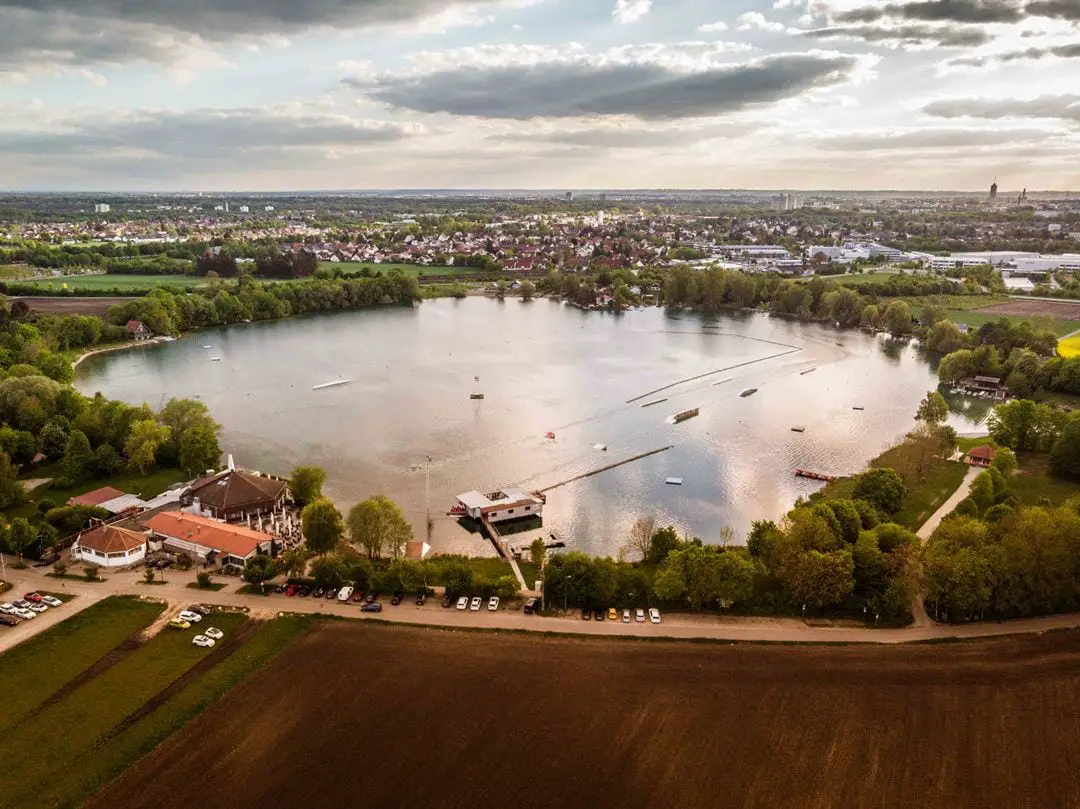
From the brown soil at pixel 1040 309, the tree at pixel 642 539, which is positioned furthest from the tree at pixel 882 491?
the brown soil at pixel 1040 309

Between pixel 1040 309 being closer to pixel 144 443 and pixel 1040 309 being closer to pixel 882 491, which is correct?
pixel 882 491

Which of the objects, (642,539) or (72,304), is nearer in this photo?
(642,539)

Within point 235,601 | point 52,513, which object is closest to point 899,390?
point 235,601

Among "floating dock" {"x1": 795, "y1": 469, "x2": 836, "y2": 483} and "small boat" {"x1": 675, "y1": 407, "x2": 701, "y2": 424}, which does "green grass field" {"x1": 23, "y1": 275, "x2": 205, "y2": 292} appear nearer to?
"small boat" {"x1": 675, "y1": 407, "x2": 701, "y2": 424}

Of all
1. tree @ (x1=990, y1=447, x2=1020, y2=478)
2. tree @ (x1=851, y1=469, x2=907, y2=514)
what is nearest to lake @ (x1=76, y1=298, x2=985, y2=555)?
tree @ (x1=851, y1=469, x2=907, y2=514)

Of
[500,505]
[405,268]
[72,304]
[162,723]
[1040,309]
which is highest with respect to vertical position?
[405,268]

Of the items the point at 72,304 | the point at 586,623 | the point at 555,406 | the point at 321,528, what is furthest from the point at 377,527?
the point at 72,304

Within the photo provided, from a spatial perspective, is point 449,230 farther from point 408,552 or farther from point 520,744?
point 520,744
